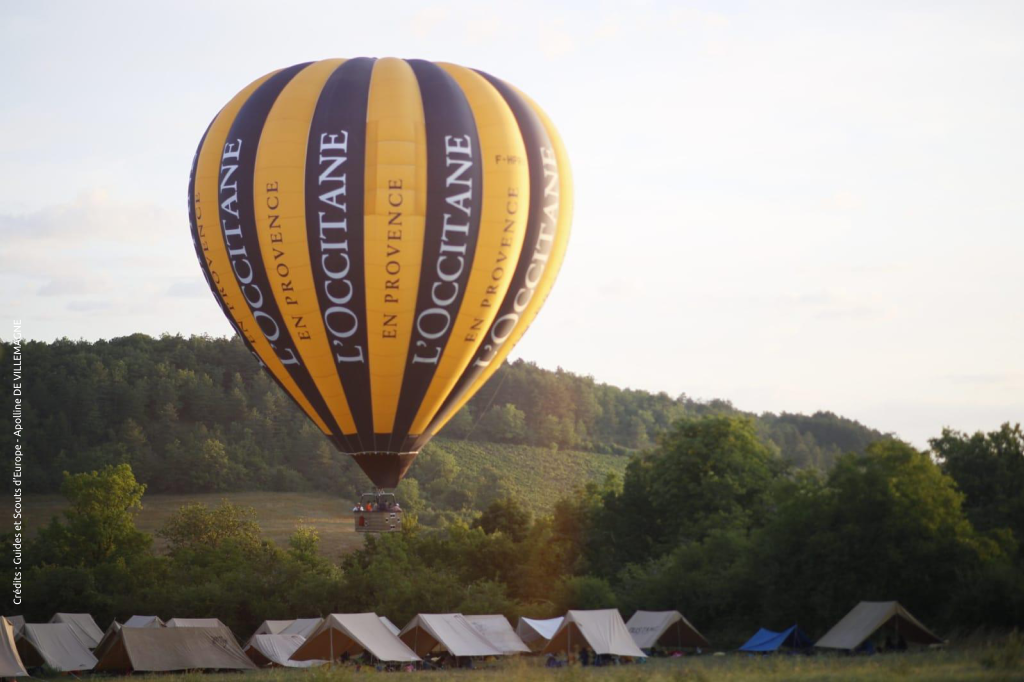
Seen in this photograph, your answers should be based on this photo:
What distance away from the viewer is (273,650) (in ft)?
128

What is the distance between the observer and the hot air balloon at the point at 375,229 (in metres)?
29.1

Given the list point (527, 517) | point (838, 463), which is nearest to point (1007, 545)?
point (838, 463)

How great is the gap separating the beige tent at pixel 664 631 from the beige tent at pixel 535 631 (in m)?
2.54

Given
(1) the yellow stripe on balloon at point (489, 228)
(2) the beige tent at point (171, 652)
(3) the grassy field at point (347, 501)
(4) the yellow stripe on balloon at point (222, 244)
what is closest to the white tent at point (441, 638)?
(2) the beige tent at point (171, 652)

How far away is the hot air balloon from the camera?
2908 centimetres

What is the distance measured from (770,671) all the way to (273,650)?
18258 mm

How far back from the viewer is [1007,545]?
38156 millimetres

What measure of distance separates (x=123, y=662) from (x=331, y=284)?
44.4 ft

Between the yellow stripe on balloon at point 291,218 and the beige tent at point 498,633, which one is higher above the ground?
the yellow stripe on balloon at point 291,218

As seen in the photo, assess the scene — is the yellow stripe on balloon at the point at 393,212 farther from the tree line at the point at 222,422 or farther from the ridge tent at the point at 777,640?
the tree line at the point at 222,422

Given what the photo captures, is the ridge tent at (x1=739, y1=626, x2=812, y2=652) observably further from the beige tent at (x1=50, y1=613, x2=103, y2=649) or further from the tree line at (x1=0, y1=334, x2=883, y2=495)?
the tree line at (x1=0, y1=334, x2=883, y2=495)

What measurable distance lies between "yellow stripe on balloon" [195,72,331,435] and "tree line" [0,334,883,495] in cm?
8358

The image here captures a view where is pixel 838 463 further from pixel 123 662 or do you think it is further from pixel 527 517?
pixel 527 517

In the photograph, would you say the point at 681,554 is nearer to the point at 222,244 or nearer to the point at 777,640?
the point at 777,640
